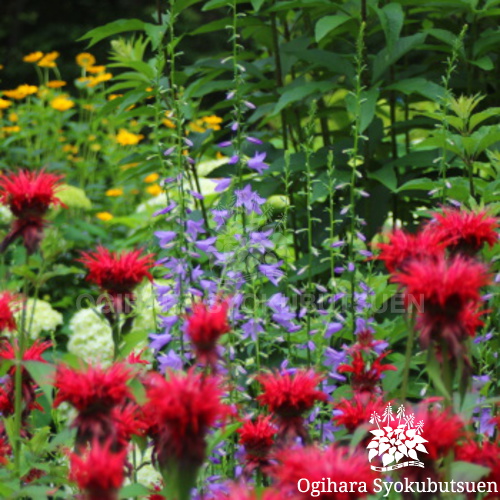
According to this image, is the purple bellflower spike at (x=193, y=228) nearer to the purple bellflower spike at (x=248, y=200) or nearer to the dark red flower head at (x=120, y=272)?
the purple bellflower spike at (x=248, y=200)

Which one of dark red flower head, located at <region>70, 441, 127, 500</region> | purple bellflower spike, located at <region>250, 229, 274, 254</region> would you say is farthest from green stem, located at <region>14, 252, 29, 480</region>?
purple bellflower spike, located at <region>250, 229, 274, 254</region>

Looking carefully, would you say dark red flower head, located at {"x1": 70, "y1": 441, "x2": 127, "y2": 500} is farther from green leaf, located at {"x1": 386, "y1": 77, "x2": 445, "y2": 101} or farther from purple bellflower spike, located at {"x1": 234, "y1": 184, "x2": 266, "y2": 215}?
green leaf, located at {"x1": 386, "y1": 77, "x2": 445, "y2": 101}

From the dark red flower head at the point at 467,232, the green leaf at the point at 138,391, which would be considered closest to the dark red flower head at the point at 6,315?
the green leaf at the point at 138,391

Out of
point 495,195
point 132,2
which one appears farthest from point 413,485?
point 132,2

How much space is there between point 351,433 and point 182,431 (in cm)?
47

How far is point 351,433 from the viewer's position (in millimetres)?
1382

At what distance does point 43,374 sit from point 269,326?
113 cm

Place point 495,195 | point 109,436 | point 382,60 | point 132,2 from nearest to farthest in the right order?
point 109,436 → point 495,195 → point 382,60 → point 132,2

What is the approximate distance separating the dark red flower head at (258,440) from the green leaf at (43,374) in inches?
13.4

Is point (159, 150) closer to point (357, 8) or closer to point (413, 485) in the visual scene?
point (357, 8)

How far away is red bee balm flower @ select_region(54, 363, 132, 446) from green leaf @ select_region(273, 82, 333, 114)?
149cm

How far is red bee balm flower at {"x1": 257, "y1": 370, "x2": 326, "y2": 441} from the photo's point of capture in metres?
1.28

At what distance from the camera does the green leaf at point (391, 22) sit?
2488 mm

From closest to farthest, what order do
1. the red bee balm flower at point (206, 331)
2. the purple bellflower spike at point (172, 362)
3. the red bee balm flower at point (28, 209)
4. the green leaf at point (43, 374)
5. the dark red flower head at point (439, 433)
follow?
the dark red flower head at point (439, 433) → the red bee balm flower at point (206, 331) → the green leaf at point (43, 374) → the red bee balm flower at point (28, 209) → the purple bellflower spike at point (172, 362)
